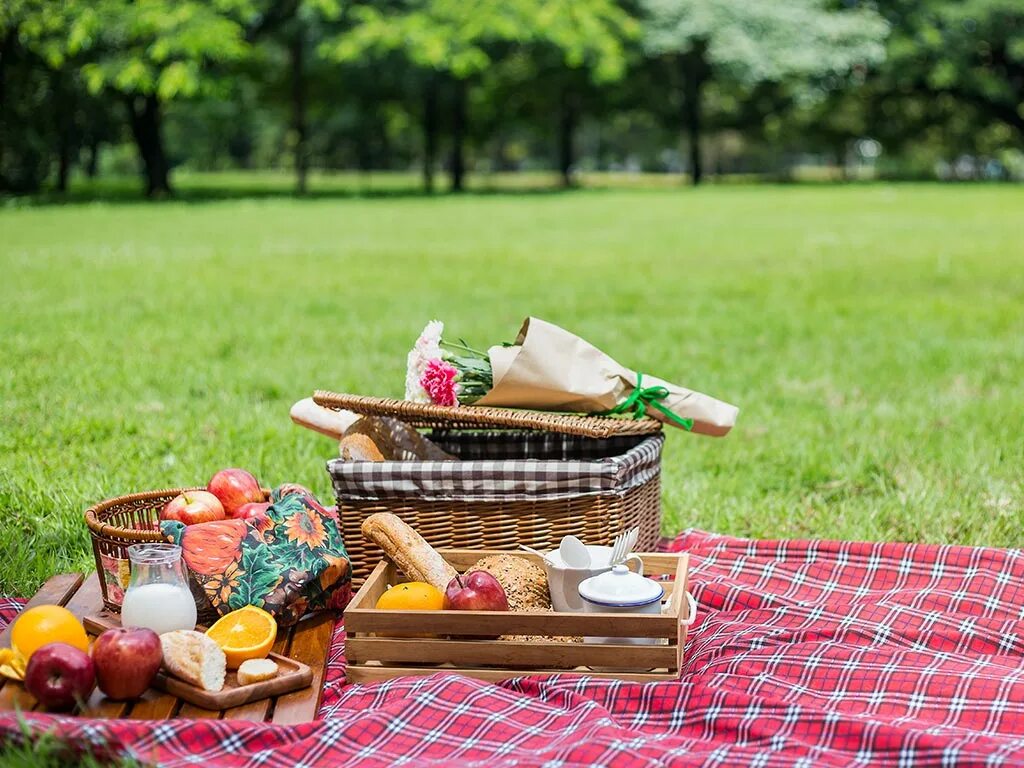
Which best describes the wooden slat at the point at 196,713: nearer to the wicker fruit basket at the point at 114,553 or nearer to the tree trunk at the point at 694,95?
the wicker fruit basket at the point at 114,553

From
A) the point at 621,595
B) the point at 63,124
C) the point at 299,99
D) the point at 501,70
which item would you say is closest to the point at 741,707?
the point at 621,595

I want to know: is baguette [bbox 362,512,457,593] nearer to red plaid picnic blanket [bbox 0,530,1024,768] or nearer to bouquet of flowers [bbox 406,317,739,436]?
red plaid picnic blanket [bbox 0,530,1024,768]

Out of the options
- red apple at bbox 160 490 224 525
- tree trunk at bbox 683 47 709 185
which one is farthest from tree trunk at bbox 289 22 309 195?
red apple at bbox 160 490 224 525

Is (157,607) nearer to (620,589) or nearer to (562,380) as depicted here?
(620,589)

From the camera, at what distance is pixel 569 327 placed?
352 inches

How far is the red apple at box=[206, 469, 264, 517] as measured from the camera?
12.2 ft

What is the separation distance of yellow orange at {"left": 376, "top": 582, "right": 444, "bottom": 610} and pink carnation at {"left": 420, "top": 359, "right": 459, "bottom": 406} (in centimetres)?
77

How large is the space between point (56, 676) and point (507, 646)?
1.01 m

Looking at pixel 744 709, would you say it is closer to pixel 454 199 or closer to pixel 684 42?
pixel 454 199

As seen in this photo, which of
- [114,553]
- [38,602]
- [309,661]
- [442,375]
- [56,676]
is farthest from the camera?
→ [442,375]

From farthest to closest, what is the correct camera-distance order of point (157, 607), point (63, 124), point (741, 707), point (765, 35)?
point (765, 35), point (63, 124), point (157, 607), point (741, 707)

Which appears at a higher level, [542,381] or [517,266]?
[542,381]

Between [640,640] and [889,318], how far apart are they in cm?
675

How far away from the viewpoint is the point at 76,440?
18.0 ft
